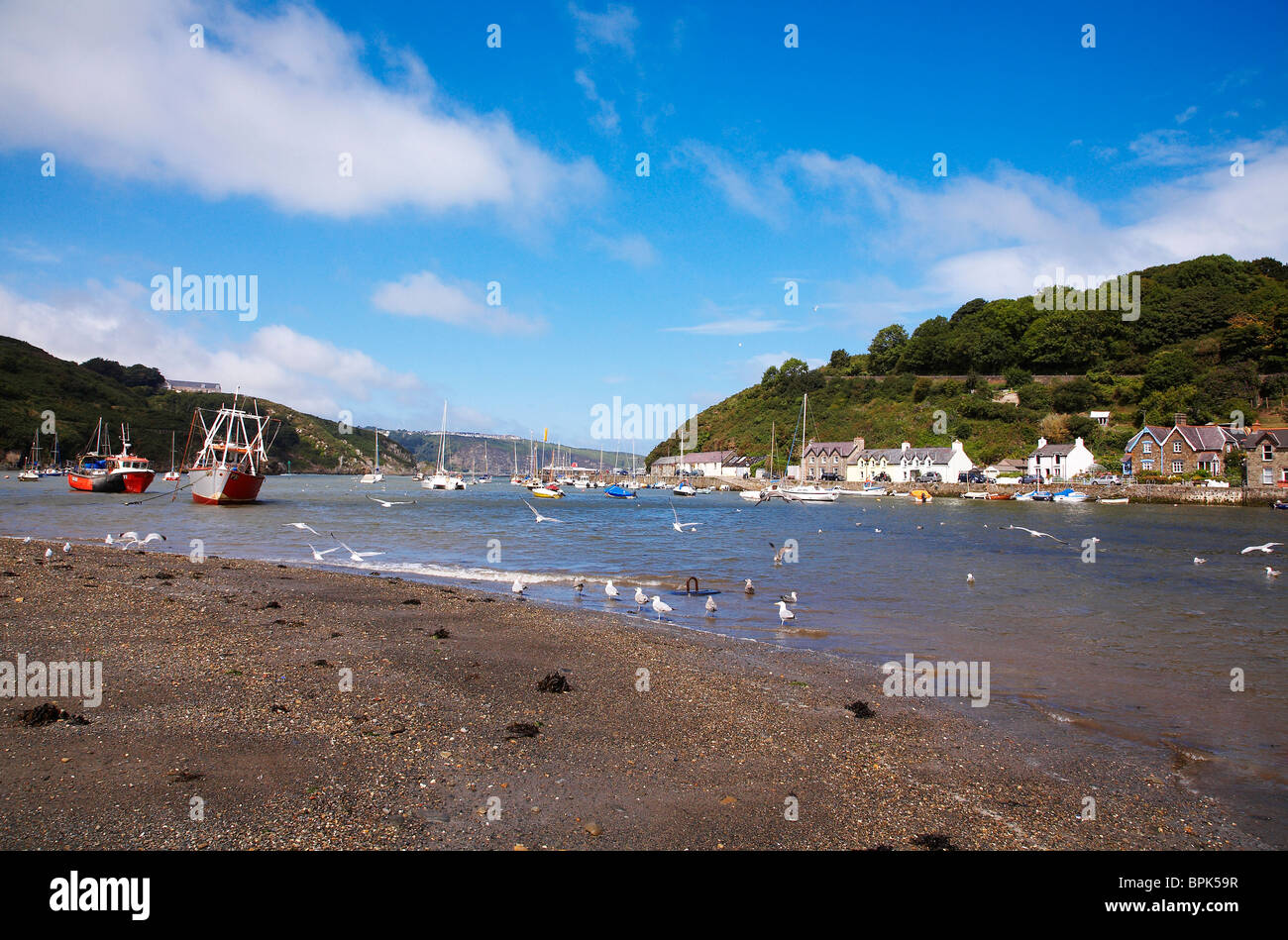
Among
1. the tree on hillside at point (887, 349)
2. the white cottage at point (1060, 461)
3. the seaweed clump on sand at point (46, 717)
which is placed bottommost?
the seaweed clump on sand at point (46, 717)

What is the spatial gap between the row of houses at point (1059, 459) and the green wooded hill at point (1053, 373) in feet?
15.9

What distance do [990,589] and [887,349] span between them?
140 m

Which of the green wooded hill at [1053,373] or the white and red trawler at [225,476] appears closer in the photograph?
the white and red trawler at [225,476]

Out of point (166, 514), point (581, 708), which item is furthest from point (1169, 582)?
point (166, 514)

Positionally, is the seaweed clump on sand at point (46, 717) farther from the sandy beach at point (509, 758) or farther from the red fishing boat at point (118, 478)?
the red fishing boat at point (118, 478)

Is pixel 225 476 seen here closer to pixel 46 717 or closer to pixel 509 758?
pixel 46 717

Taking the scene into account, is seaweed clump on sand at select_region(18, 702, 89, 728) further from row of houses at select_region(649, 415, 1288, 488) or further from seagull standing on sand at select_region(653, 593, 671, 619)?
row of houses at select_region(649, 415, 1288, 488)

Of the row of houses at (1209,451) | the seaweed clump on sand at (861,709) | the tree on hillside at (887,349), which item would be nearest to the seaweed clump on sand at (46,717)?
the seaweed clump on sand at (861,709)

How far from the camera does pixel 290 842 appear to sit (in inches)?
199

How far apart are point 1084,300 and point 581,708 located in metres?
161

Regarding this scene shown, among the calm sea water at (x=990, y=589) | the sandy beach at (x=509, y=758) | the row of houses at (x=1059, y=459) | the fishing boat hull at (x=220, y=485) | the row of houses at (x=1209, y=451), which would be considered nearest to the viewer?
the sandy beach at (x=509, y=758)

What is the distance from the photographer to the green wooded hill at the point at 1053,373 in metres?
98.8

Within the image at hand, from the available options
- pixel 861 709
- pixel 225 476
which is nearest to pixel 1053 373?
pixel 225 476
